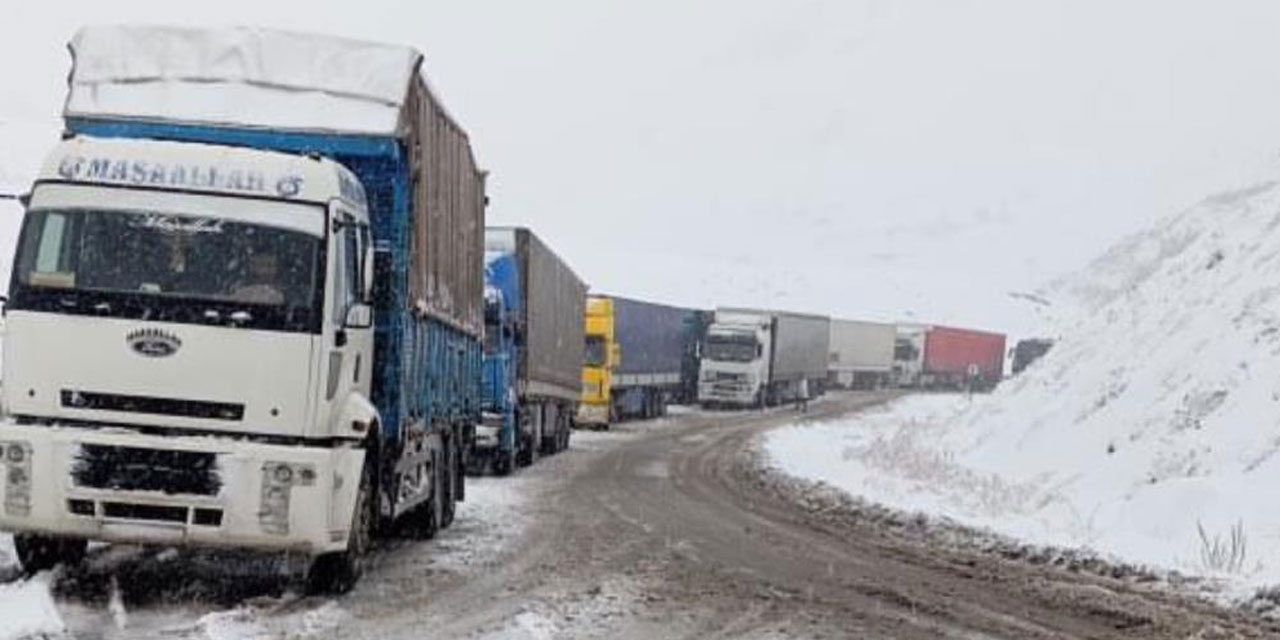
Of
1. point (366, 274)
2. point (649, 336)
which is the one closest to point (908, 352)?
point (649, 336)

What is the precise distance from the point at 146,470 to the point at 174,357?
72 centimetres

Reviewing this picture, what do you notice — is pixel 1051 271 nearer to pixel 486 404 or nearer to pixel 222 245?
pixel 486 404

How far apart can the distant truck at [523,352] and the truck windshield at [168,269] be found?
42.4 ft

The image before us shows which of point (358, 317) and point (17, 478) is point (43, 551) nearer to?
point (17, 478)

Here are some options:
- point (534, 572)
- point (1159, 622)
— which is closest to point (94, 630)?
point (534, 572)

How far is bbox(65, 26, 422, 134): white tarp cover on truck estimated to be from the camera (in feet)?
42.0

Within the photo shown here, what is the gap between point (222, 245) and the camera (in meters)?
11.1

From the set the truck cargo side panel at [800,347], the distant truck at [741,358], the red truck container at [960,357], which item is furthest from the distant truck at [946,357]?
the distant truck at [741,358]

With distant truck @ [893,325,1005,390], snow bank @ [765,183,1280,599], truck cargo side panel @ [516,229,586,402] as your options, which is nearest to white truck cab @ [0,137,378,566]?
snow bank @ [765,183,1280,599]

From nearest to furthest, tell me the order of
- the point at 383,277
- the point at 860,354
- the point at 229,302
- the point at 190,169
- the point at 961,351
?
the point at 229,302 → the point at 190,169 → the point at 383,277 → the point at 860,354 → the point at 961,351

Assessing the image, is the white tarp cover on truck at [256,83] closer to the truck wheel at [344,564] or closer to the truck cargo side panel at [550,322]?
the truck wheel at [344,564]

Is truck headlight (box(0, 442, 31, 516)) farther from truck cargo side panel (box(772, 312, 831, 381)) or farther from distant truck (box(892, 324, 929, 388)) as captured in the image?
distant truck (box(892, 324, 929, 388))

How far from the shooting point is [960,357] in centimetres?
8806

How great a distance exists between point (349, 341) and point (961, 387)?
8072cm
